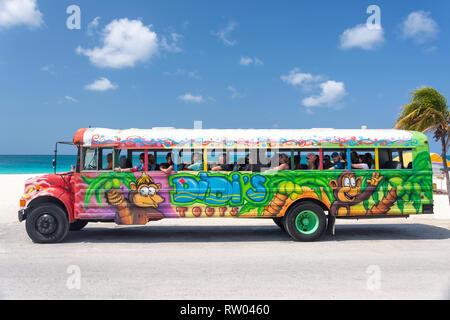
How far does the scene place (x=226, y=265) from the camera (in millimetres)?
6066

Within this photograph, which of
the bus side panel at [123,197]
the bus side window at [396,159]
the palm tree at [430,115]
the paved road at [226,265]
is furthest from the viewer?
the palm tree at [430,115]

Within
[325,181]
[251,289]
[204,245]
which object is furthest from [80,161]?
[325,181]

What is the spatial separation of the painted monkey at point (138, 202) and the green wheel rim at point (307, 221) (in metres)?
3.21

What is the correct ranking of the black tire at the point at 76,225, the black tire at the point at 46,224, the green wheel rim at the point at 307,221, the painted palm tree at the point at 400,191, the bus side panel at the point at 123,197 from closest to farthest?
the black tire at the point at 46,224 → the bus side panel at the point at 123,197 → the green wheel rim at the point at 307,221 → the painted palm tree at the point at 400,191 → the black tire at the point at 76,225

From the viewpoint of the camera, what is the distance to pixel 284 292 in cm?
471

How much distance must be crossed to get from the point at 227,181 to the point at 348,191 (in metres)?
2.87

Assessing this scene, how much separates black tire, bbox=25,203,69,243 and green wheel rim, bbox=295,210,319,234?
5.38m

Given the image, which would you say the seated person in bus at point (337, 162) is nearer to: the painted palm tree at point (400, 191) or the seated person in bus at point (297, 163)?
the seated person in bus at point (297, 163)

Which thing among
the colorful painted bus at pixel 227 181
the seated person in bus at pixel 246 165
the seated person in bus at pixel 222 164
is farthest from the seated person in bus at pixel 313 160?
the seated person in bus at pixel 222 164

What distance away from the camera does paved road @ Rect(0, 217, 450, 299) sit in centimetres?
477

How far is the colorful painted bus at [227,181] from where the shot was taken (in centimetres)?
788

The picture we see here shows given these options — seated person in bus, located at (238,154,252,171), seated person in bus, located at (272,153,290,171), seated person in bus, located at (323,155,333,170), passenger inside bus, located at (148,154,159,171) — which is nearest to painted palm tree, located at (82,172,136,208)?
passenger inside bus, located at (148,154,159,171)

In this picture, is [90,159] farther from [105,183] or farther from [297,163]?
[297,163]
